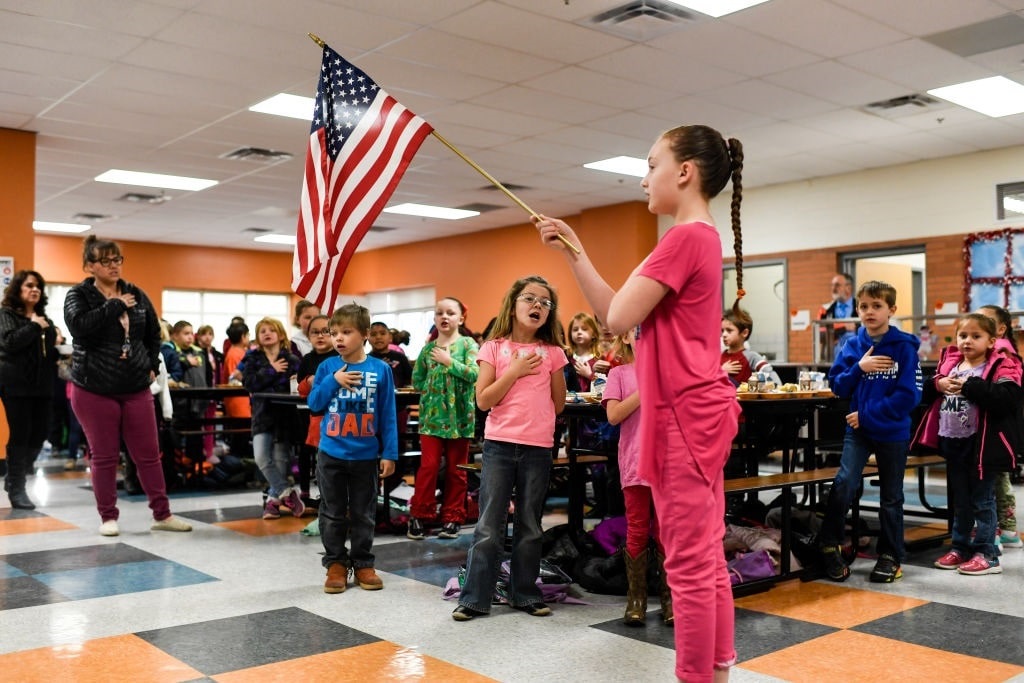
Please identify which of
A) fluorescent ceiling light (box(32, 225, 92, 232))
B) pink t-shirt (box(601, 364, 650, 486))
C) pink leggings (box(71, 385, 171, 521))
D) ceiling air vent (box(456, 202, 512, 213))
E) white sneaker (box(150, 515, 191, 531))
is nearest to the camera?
pink t-shirt (box(601, 364, 650, 486))

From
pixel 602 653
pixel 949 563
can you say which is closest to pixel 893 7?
pixel 949 563

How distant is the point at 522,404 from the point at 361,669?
121cm

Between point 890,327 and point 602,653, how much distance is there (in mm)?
2349

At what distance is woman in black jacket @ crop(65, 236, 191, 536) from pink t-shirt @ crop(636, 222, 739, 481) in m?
4.12

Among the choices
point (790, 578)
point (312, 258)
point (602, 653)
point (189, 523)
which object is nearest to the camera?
point (602, 653)

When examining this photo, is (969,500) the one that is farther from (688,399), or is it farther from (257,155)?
(257,155)

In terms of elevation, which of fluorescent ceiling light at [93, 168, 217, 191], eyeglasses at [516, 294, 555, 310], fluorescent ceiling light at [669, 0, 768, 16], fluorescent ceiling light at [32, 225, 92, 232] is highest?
fluorescent ceiling light at [669, 0, 768, 16]

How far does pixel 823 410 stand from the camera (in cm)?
615

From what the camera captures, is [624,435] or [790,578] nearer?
[624,435]

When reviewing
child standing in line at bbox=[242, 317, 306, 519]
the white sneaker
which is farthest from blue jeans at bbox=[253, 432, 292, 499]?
the white sneaker

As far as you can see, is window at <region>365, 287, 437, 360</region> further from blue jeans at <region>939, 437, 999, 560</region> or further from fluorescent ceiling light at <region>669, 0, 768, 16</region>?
blue jeans at <region>939, 437, 999, 560</region>

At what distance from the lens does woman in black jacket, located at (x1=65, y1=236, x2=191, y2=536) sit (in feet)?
17.6

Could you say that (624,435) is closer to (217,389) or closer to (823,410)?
(823,410)

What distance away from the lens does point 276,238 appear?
1781 centimetres
